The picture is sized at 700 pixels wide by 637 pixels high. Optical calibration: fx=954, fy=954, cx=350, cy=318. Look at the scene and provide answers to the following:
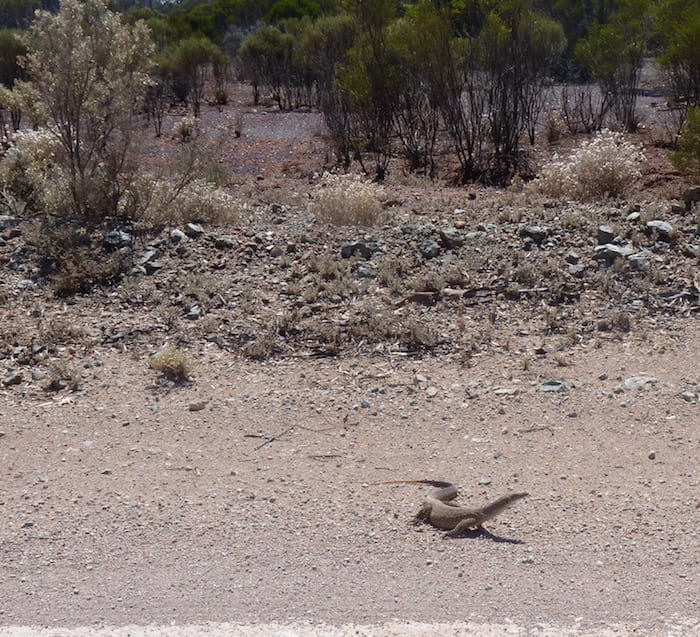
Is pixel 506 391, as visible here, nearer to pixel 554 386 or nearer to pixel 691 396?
pixel 554 386

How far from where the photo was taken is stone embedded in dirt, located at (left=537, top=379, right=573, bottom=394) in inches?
249

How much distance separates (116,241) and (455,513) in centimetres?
579

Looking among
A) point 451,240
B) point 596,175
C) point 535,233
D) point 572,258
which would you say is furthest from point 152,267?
point 596,175

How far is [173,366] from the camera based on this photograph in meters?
6.75

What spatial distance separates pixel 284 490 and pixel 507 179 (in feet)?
42.1

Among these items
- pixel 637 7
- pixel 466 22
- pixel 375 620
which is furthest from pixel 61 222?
pixel 637 7

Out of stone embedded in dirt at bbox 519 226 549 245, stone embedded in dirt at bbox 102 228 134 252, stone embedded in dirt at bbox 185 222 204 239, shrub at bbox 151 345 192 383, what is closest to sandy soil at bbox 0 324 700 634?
shrub at bbox 151 345 192 383

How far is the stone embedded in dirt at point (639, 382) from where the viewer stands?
6.30m

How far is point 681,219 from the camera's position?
9523 millimetres

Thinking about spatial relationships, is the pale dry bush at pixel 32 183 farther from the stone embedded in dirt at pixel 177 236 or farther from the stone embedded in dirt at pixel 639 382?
the stone embedded in dirt at pixel 639 382

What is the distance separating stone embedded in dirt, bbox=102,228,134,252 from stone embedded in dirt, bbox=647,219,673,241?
16.5 feet

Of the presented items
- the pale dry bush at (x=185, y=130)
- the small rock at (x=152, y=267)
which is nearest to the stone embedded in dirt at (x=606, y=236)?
the small rock at (x=152, y=267)

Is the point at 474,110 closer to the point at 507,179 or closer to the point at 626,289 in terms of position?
the point at 507,179

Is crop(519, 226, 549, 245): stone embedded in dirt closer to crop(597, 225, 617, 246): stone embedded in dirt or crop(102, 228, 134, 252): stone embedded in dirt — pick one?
crop(597, 225, 617, 246): stone embedded in dirt
